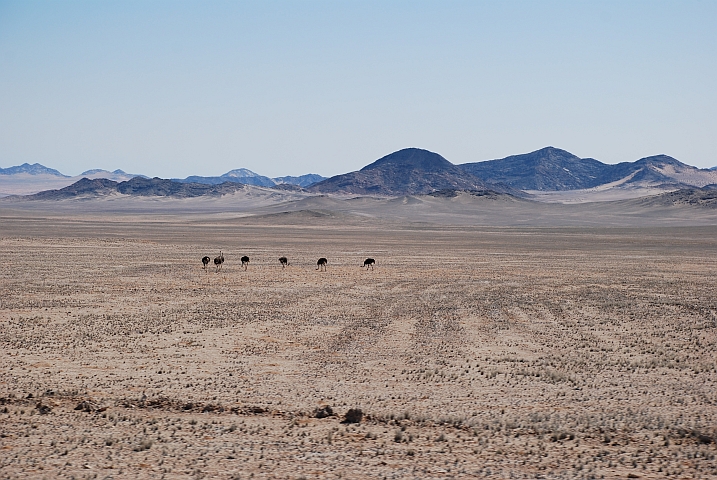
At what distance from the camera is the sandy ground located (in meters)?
9.02

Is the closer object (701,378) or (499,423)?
(499,423)

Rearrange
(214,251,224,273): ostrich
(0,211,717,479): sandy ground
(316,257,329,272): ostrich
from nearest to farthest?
1. (0,211,717,479): sandy ground
2. (214,251,224,273): ostrich
3. (316,257,329,272): ostrich

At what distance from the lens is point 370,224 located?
97438mm

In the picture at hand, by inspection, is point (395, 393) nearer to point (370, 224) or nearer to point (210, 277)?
point (210, 277)

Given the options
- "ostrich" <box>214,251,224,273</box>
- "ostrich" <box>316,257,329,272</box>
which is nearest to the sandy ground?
"ostrich" <box>214,251,224,273</box>

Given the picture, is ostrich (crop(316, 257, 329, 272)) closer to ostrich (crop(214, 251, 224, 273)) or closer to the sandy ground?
the sandy ground

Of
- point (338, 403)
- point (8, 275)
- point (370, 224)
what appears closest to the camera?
point (338, 403)

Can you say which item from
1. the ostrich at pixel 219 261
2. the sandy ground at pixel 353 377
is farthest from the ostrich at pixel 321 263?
the ostrich at pixel 219 261

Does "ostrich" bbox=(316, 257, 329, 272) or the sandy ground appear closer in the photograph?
the sandy ground

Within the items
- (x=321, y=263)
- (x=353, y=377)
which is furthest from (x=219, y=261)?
(x=353, y=377)

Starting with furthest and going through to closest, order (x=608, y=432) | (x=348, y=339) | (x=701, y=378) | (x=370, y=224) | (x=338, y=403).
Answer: (x=370, y=224), (x=348, y=339), (x=701, y=378), (x=338, y=403), (x=608, y=432)

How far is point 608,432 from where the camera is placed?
10.3 meters

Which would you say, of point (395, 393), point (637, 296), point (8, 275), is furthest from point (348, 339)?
point (8, 275)

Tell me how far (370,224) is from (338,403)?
282ft
